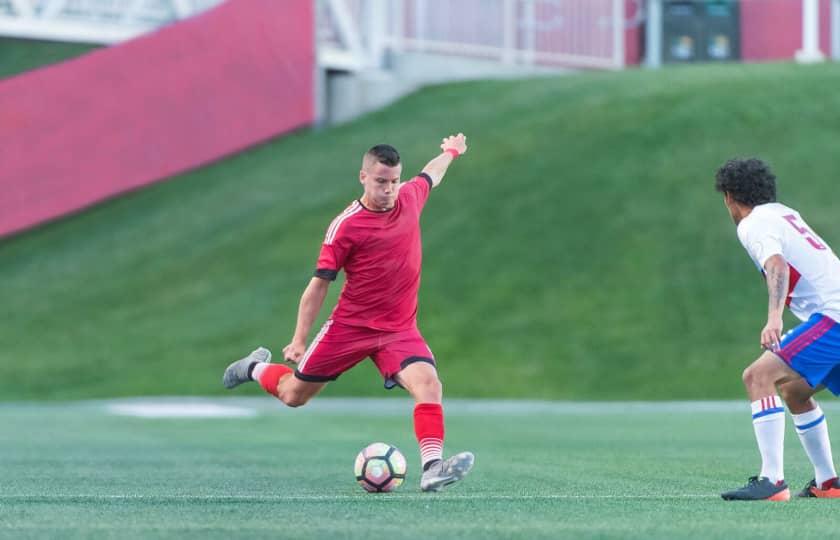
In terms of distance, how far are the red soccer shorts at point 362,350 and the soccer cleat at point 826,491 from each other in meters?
2.29

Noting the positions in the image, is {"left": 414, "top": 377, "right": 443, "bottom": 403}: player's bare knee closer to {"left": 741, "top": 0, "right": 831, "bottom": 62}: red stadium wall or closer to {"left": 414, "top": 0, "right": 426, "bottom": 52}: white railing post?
{"left": 414, "top": 0, "right": 426, "bottom": 52}: white railing post

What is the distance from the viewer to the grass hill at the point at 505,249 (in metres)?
25.8

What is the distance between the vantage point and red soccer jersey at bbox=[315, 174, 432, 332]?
9797 millimetres

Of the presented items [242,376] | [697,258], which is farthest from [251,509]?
[697,258]

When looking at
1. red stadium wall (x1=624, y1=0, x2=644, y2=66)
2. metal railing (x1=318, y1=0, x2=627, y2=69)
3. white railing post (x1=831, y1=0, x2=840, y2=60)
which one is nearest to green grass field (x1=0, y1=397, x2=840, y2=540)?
metal railing (x1=318, y1=0, x2=627, y2=69)

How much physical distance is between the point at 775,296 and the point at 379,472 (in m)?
2.56

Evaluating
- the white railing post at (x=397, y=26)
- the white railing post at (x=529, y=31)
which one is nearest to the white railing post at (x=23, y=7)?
the white railing post at (x=397, y=26)

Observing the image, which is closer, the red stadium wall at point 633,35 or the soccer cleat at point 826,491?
the soccer cleat at point 826,491

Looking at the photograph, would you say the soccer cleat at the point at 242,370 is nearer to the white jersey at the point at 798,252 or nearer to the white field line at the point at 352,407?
the white jersey at the point at 798,252

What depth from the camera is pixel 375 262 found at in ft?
32.3

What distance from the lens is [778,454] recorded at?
890cm

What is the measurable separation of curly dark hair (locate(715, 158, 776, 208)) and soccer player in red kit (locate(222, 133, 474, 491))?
188cm

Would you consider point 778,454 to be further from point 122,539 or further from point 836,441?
point 836,441

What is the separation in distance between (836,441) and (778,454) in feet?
20.3
